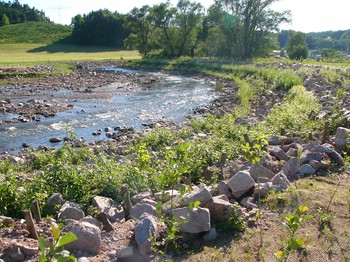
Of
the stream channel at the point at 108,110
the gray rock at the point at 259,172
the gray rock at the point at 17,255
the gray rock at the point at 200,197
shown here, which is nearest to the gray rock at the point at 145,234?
the gray rock at the point at 200,197

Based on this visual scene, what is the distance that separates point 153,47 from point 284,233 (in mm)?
59370

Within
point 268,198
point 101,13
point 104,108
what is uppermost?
point 101,13

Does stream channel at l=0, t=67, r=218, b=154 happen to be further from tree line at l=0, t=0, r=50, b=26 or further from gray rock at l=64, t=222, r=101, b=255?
tree line at l=0, t=0, r=50, b=26

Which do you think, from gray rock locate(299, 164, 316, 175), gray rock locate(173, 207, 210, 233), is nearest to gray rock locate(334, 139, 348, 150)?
gray rock locate(299, 164, 316, 175)

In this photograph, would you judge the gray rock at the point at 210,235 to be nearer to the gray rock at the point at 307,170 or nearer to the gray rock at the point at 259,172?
the gray rock at the point at 259,172

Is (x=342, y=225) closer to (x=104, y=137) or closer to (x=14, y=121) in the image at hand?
(x=104, y=137)

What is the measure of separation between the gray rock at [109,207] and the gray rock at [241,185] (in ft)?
5.98

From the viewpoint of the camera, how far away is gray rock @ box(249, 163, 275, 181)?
21.9 ft

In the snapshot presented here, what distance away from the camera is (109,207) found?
5.71 metres

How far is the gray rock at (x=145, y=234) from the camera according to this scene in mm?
4398

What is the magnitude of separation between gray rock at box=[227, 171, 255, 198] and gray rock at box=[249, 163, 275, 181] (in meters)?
0.70

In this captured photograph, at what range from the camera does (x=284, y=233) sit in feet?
16.0

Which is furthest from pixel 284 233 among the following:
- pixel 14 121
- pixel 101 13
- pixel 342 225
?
pixel 101 13

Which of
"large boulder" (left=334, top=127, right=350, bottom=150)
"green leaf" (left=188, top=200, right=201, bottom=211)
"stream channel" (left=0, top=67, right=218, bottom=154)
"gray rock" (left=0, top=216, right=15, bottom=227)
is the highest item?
"green leaf" (left=188, top=200, right=201, bottom=211)
